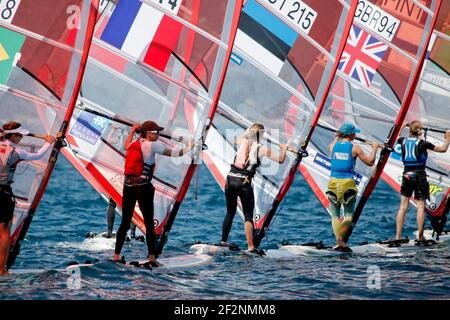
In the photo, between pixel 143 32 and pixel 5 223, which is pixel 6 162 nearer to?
pixel 5 223

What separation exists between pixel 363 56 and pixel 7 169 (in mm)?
5687

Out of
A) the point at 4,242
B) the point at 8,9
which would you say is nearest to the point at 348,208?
the point at 4,242

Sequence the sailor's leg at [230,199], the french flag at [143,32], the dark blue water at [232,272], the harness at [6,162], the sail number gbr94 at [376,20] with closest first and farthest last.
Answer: the dark blue water at [232,272], the harness at [6,162], the french flag at [143,32], the sailor's leg at [230,199], the sail number gbr94 at [376,20]

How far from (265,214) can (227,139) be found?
3.28 feet

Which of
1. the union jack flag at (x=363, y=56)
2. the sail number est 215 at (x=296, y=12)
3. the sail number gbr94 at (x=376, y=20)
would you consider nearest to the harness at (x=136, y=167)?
the sail number est 215 at (x=296, y=12)

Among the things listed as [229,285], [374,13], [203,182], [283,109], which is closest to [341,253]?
[283,109]

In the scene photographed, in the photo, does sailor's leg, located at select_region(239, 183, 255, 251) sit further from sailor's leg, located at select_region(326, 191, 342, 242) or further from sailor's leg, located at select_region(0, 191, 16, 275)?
sailor's leg, located at select_region(0, 191, 16, 275)

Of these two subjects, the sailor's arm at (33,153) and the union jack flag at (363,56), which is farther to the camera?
the union jack flag at (363,56)

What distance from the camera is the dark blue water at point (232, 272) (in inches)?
321

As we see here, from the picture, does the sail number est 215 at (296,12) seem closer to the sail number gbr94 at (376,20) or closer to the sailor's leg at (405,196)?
the sail number gbr94 at (376,20)

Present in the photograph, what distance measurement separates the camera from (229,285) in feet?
28.4

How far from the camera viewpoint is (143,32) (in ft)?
34.3

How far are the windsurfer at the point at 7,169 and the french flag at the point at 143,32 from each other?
2184 millimetres
